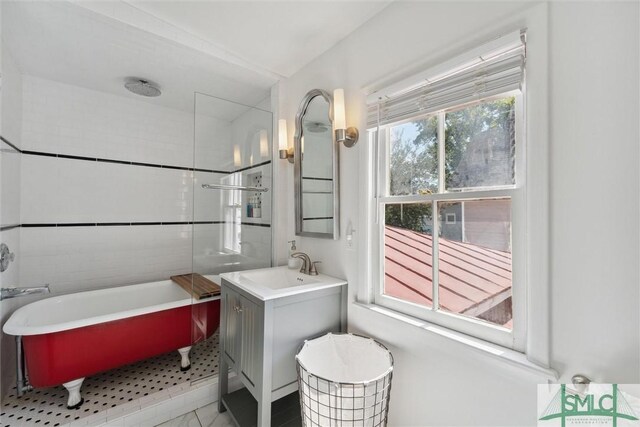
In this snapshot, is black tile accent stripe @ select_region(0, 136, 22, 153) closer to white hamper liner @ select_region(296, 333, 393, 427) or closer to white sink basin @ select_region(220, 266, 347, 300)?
white sink basin @ select_region(220, 266, 347, 300)

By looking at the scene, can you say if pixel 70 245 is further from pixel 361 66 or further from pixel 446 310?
pixel 446 310

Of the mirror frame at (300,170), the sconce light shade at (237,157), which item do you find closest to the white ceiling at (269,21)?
the mirror frame at (300,170)

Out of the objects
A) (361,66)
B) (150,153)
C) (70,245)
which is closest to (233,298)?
(361,66)

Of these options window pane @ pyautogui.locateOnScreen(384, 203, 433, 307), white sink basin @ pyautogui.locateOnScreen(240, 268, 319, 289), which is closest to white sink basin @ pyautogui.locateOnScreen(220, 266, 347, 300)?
white sink basin @ pyautogui.locateOnScreen(240, 268, 319, 289)

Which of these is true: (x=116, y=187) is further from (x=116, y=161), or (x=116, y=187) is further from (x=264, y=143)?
(x=264, y=143)

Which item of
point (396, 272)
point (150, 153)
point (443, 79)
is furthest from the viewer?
point (150, 153)

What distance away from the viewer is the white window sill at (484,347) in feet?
3.20

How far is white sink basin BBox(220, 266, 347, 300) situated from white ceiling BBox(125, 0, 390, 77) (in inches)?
65.8

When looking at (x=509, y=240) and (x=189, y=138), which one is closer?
(x=509, y=240)

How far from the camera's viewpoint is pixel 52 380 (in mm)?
1666

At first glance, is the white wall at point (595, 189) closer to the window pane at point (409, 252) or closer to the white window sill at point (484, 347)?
the white window sill at point (484, 347)

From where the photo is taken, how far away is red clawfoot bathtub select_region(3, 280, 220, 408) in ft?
5.43

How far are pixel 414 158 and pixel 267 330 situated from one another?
1.24 metres

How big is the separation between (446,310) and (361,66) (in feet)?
5.01
